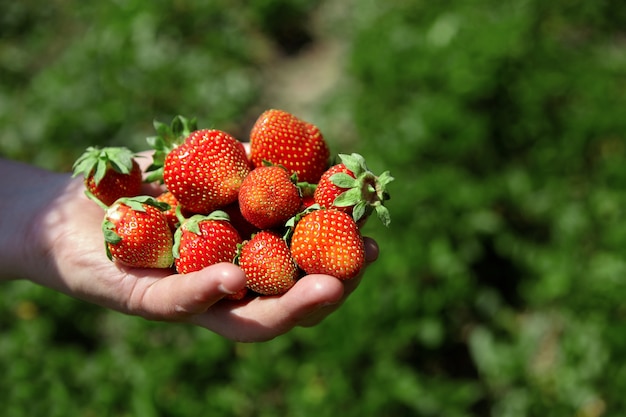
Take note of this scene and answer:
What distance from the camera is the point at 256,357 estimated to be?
9.66ft

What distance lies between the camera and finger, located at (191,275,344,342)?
1767mm

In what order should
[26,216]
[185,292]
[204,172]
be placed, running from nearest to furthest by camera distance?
[185,292] → [204,172] → [26,216]

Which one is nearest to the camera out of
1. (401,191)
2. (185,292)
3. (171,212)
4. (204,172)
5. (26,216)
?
(185,292)

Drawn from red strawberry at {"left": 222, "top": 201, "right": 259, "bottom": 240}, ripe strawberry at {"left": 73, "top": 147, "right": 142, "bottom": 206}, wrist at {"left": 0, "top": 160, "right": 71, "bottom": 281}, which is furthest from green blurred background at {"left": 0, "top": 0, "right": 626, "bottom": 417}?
ripe strawberry at {"left": 73, "top": 147, "right": 142, "bottom": 206}

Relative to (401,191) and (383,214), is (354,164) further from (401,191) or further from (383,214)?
(401,191)

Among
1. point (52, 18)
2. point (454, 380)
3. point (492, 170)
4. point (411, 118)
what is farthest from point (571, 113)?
point (52, 18)

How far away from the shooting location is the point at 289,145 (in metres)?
2.11

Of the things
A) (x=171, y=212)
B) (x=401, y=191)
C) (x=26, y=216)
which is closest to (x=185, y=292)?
(x=171, y=212)

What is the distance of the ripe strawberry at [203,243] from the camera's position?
1.92m

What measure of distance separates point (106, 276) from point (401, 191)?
1.64 metres

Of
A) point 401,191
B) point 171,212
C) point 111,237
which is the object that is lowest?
point 111,237

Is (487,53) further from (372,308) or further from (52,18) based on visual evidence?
(52,18)

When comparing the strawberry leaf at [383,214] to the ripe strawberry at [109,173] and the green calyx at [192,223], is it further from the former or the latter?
the ripe strawberry at [109,173]

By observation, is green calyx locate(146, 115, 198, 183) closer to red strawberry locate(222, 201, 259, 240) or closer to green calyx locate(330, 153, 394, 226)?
red strawberry locate(222, 201, 259, 240)
